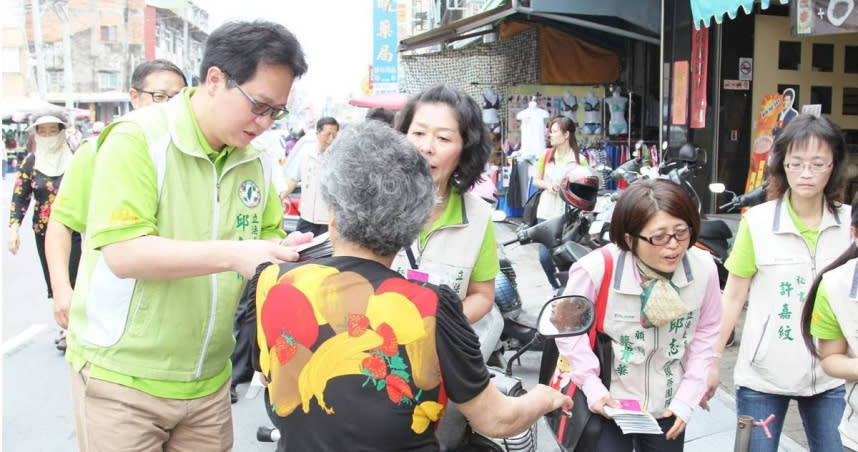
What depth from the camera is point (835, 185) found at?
2.77m

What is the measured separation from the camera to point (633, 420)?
2.23 metres

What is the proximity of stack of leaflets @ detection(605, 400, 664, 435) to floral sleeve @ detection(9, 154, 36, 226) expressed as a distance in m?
5.20

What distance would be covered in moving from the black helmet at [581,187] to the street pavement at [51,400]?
910mm

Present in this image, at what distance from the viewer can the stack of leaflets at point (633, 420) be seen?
7.23 ft

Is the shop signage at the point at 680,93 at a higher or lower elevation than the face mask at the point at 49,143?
higher

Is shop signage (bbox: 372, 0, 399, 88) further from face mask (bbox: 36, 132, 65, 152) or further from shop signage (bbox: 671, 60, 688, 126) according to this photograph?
face mask (bbox: 36, 132, 65, 152)

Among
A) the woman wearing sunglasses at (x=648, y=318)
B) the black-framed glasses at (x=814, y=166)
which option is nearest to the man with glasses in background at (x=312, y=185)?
the woman wearing sunglasses at (x=648, y=318)

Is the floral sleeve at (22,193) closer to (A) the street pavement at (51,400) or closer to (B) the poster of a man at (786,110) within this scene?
(A) the street pavement at (51,400)

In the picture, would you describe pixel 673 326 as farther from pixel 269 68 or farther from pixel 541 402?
pixel 269 68

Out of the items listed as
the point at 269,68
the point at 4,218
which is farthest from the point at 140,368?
the point at 4,218

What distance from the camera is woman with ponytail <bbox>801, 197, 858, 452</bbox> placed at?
2102mm

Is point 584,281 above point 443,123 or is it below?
below

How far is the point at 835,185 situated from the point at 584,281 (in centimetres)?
120

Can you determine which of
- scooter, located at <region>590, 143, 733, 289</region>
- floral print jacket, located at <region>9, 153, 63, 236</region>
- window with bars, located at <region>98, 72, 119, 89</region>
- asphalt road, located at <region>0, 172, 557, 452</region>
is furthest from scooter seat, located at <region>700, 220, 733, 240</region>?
window with bars, located at <region>98, 72, 119, 89</region>
